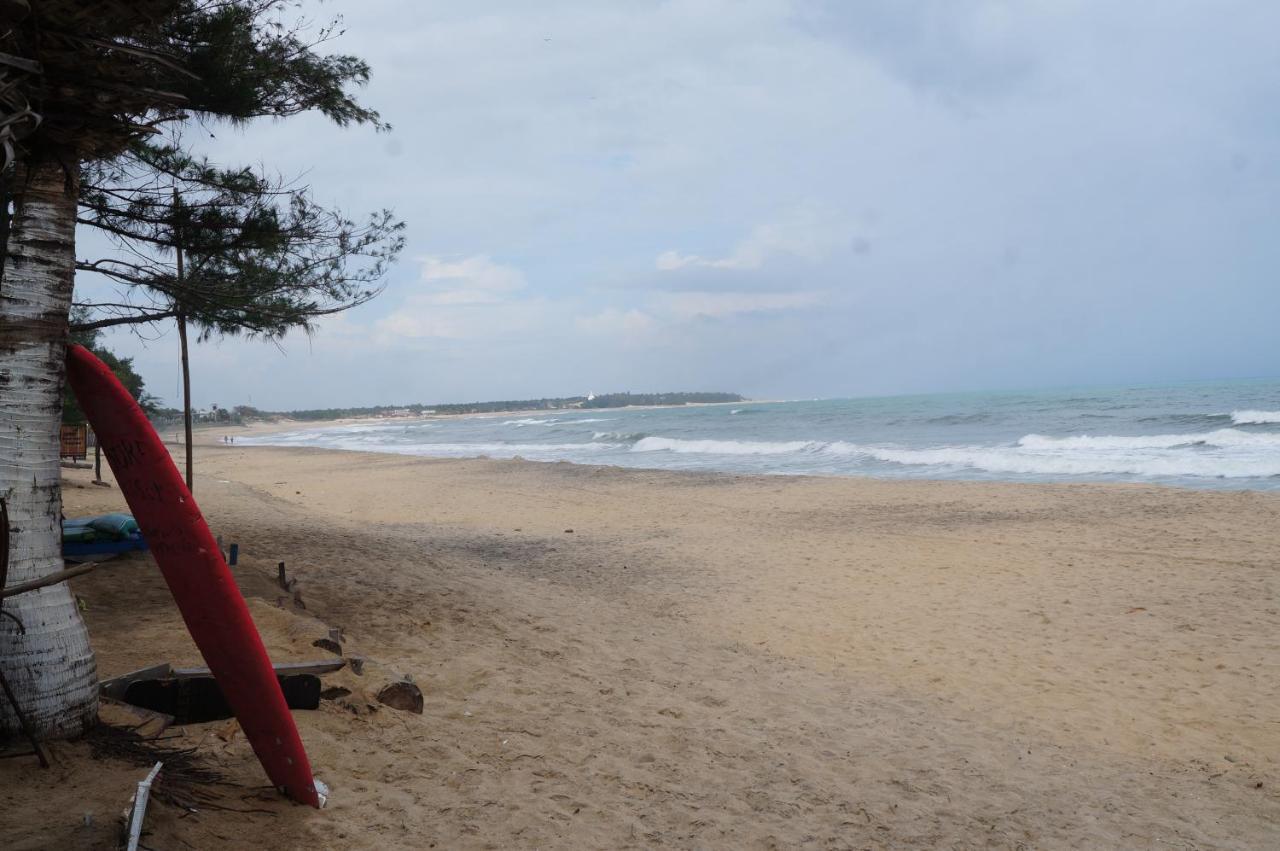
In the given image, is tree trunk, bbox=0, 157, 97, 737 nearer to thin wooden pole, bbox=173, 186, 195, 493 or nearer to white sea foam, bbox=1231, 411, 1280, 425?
thin wooden pole, bbox=173, 186, 195, 493

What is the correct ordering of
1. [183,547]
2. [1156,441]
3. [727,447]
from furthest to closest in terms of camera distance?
[727,447] < [1156,441] < [183,547]

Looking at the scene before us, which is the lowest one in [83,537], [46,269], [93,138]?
[83,537]

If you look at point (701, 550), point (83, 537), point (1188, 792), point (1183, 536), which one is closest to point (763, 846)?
point (1188, 792)

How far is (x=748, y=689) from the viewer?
18.8 ft

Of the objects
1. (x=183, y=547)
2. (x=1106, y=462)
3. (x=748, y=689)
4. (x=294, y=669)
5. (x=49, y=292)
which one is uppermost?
(x=49, y=292)

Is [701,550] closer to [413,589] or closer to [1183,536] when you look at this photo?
[413,589]

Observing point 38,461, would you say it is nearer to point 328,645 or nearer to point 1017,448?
point 328,645

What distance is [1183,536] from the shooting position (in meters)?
11.1

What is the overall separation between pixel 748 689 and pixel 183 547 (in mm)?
4078

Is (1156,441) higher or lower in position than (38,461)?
lower

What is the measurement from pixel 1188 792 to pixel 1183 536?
807cm

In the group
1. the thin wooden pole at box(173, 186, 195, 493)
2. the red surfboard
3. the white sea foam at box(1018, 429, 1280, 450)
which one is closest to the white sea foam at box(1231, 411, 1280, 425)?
the white sea foam at box(1018, 429, 1280, 450)

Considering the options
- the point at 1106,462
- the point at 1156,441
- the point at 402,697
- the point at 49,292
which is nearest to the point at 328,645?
the point at 402,697

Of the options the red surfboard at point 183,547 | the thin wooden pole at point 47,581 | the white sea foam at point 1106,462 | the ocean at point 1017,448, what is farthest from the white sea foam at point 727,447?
the thin wooden pole at point 47,581
